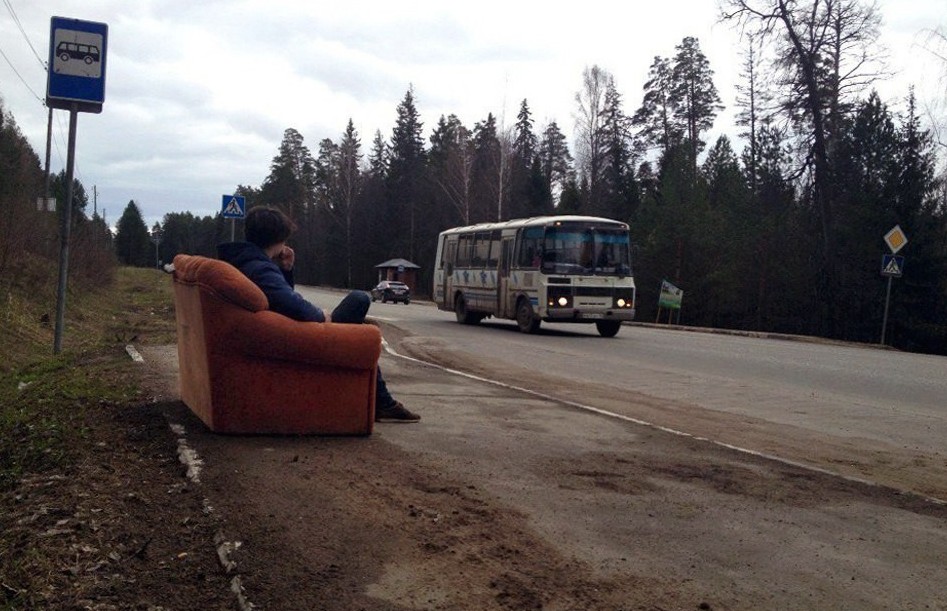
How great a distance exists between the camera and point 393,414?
7.32 m

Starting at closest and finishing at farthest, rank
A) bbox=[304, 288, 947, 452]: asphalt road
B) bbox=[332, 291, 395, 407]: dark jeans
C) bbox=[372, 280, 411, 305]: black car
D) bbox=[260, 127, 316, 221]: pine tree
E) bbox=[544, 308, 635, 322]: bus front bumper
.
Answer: bbox=[332, 291, 395, 407]: dark jeans
bbox=[304, 288, 947, 452]: asphalt road
bbox=[544, 308, 635, 322]: bus front bumper
bbox=[372, 280, 411, 305]: black car
bbox=[260, 127, 316, 221]: pine tree

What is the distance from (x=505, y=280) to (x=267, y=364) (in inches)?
714

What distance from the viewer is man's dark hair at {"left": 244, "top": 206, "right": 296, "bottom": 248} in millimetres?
6719

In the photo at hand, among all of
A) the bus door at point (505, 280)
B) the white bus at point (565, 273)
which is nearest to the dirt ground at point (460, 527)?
the white bus at point (565, 273)

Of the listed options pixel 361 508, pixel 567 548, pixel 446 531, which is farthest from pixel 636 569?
pixel 361 508

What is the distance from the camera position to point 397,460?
5.91m

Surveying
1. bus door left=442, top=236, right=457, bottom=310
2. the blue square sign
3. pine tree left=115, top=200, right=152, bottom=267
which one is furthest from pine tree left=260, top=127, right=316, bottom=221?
the blue square sign

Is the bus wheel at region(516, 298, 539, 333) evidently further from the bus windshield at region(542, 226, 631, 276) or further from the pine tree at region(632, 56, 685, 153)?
the pine tree at region(632, 56, 685, 153)

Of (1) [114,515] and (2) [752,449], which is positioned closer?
(1) [114,515]

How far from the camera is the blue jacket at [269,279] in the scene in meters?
6.36

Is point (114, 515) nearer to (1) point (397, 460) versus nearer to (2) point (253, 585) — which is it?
(2) point (253, 585)

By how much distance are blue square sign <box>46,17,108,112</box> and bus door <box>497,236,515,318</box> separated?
43.5ft

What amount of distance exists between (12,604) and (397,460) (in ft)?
9.19

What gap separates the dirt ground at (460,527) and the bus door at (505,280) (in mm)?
17305
